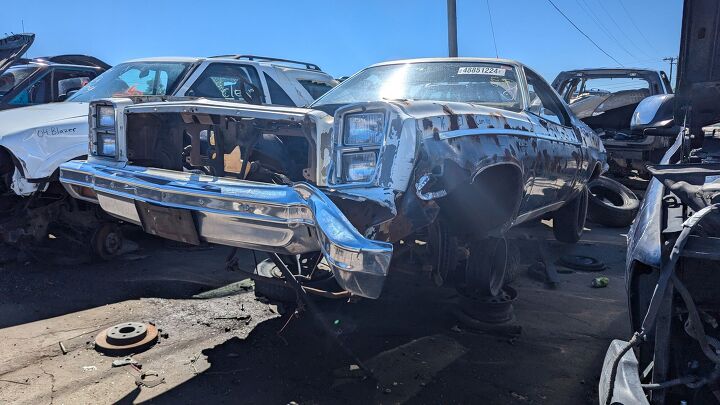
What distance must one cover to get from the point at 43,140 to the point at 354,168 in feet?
11.3

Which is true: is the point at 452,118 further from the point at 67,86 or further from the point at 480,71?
the point at 67,86

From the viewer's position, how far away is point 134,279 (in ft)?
15.4

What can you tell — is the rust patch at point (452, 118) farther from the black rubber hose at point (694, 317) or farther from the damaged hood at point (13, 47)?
the damaged hood at point (13, 47)

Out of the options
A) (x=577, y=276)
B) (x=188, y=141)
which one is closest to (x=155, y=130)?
(x=188, y=141)

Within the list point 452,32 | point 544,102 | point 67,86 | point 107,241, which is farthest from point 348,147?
point 452,32

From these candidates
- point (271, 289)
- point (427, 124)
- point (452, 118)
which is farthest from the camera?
point (271, 289)

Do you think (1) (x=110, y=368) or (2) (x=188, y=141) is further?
(2) (x=188, y=141)

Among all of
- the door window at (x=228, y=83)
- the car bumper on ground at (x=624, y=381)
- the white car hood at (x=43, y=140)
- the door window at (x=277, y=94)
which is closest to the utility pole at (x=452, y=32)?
the door window at (x=277, y=94)

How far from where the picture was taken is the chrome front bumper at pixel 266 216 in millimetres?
2201

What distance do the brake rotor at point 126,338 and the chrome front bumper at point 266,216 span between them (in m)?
0.80

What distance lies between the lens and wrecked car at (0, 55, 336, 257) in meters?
4.61

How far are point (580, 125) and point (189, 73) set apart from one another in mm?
4251

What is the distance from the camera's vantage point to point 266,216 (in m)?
2.50

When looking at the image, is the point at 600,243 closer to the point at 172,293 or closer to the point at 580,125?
the point at 580,125
